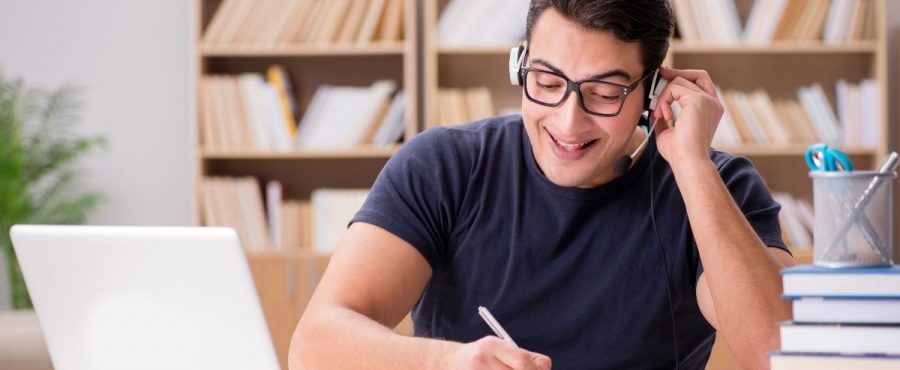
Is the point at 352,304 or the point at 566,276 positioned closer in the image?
the point at 352,304

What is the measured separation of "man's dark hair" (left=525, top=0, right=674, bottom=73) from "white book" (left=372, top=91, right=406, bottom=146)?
2.41 m

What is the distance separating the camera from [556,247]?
5.65 ft

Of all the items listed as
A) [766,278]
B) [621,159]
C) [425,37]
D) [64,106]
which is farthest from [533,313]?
[64,106]

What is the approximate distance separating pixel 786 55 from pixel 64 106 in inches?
106

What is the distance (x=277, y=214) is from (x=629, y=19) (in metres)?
2.73

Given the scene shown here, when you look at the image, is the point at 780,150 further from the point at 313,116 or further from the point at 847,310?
the point at 847,310

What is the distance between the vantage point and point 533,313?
1.69 metres

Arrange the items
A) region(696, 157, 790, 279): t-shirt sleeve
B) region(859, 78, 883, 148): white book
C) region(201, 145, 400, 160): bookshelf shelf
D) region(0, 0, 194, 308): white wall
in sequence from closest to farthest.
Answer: region(696, 157, 790, 279): t-shirt sleeve < region(859, 78, 883, 148): white book < region(201, 145, 400, 160): bookshelf shelf < region(0, 0, 194, 308): white wall

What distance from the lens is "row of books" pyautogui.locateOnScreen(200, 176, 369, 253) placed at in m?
4.12

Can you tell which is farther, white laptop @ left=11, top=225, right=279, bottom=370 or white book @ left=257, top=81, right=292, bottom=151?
white book @ left=257, top=81, right=292, bottom=151

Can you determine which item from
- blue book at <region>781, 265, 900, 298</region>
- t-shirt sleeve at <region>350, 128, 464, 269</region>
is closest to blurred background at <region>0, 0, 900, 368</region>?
t-shirt sleeve at <region>350, 128, 464, 269</region>

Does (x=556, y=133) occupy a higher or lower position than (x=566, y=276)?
higher

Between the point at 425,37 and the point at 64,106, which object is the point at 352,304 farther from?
the point at 64,106

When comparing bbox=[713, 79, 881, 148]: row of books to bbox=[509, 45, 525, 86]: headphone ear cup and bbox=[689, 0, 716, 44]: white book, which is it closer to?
bbox=[689, 0, 716, 44]: white book
